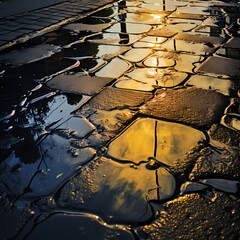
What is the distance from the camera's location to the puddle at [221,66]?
11.3 ft

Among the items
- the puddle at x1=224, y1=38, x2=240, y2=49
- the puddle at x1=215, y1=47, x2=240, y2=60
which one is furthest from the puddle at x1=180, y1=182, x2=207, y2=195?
the puddle at x1=224, y1=38, x2=240, y2=49

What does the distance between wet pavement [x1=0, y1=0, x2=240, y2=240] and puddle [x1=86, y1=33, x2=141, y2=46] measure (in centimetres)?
9

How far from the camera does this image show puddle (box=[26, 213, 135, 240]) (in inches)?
58.1

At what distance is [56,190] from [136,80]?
1.91 meters

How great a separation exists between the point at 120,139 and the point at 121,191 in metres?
0.57

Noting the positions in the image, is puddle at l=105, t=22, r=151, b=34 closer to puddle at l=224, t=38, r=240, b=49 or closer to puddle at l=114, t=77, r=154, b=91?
puddle at l=224, t=38, r=240, b=49

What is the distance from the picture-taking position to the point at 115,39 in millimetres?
4863

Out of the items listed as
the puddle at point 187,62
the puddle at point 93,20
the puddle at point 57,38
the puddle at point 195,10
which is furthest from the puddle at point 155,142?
the puddle at point 195,10

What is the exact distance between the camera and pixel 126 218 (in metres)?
1.58

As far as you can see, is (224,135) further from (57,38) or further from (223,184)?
(57,38)

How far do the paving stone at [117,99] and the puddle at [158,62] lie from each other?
0.88 metres

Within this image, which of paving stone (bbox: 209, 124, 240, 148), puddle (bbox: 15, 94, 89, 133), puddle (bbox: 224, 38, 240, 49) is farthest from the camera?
puddle (bbox: 224, 38, 240, 49)

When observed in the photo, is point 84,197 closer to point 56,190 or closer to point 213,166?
point 56,190

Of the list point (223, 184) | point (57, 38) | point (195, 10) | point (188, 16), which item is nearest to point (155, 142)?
point (223, 184)
